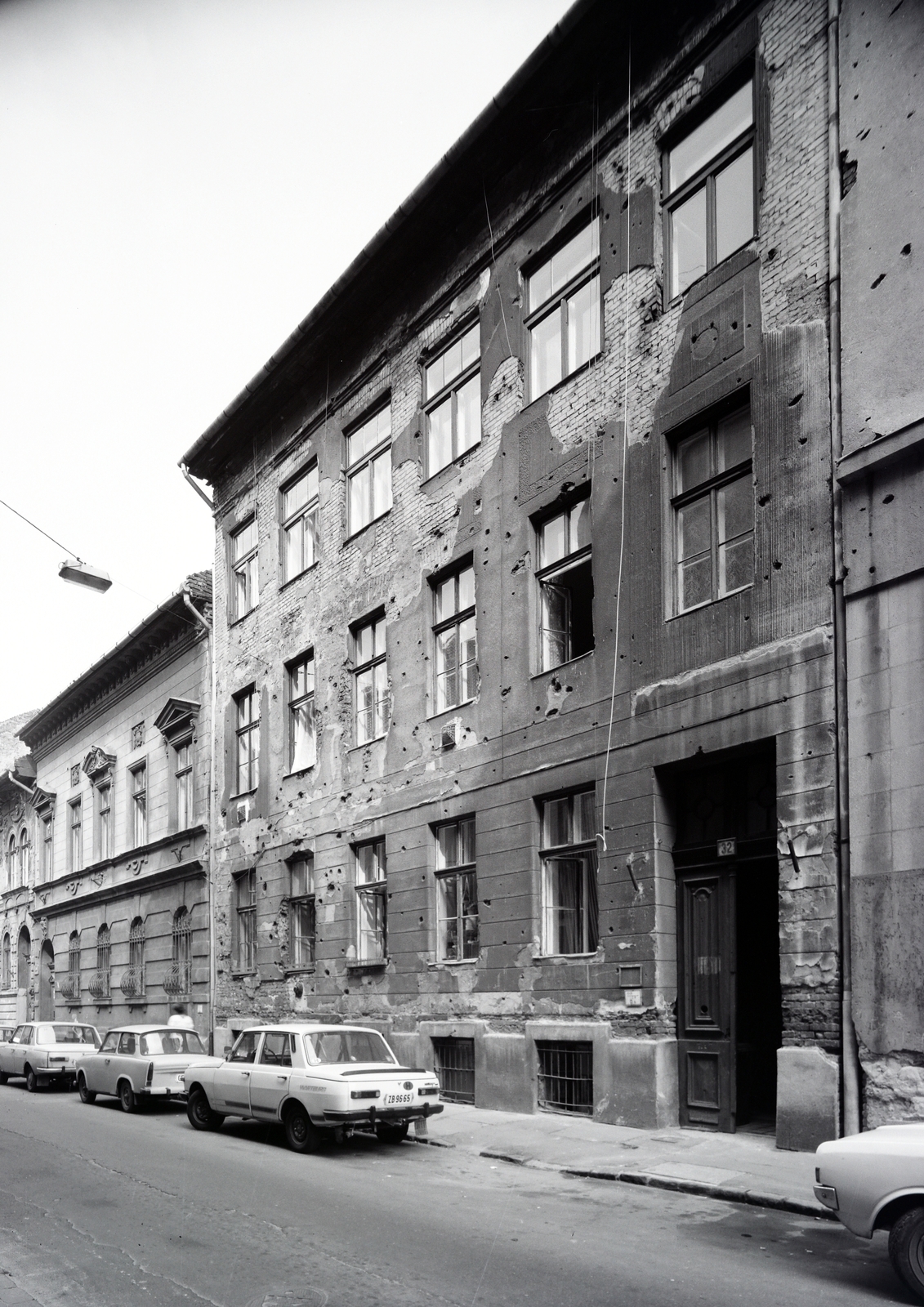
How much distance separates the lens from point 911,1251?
7.25 metres

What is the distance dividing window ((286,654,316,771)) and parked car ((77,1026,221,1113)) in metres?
5.77

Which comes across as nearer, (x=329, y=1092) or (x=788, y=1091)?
(x=788, y=1091)

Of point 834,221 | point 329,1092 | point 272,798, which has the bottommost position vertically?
point 329,1092

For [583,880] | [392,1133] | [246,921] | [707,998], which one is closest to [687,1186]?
[707,998]

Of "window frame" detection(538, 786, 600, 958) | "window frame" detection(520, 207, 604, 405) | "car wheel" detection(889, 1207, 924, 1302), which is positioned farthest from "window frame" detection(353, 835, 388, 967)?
"car wheel" detection(889, 1207, 924, 1302)

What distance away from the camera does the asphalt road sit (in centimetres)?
740

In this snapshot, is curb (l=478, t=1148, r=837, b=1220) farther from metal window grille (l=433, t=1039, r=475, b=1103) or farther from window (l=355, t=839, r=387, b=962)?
window (l=355, t=839, r=387, b=962)

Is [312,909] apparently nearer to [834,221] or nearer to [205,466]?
[205,466]

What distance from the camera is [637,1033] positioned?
14609mm

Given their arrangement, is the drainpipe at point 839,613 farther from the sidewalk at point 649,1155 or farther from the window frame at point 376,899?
the window frame at point 376,899

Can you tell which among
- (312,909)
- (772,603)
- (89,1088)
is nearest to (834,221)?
(772,603)

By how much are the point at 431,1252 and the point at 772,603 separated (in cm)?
744

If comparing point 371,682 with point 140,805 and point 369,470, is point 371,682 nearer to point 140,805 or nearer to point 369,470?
point 369,470

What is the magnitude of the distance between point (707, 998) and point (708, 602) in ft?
14.4
